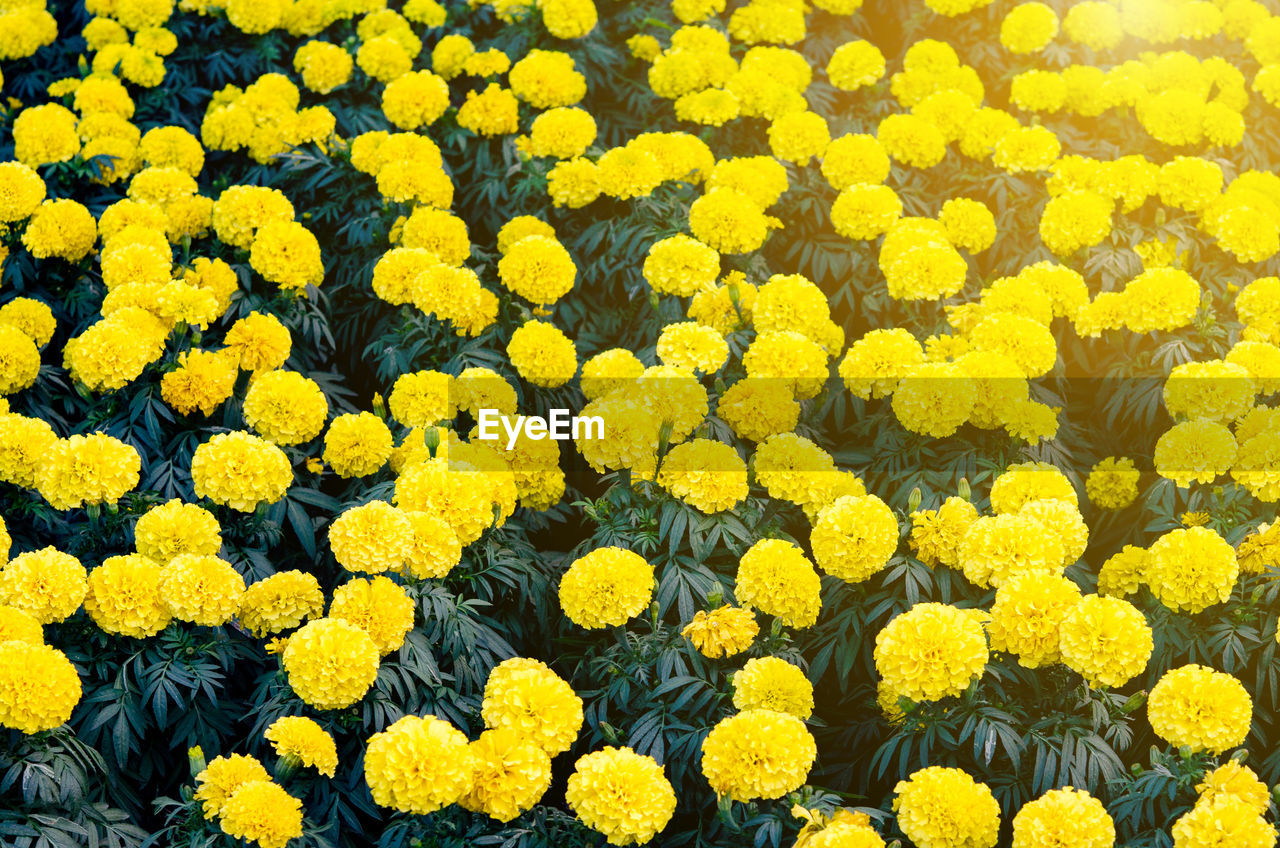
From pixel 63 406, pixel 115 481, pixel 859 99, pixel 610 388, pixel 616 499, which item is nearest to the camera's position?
pixel 115 481

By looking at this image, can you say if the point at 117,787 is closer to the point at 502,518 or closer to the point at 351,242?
the point at 502,518

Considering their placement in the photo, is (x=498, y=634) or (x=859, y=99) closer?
(x=498, y=634)

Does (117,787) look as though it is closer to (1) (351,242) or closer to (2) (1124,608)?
(1) (351,242)

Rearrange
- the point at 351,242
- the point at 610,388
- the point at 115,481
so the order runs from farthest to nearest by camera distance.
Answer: the point at 351,242 → the point at 610,388 → the point at 115,481

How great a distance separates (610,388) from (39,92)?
4.58 m

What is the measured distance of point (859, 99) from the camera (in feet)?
22.5

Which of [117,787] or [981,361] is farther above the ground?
[981,361]

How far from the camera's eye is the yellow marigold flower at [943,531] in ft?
13.1

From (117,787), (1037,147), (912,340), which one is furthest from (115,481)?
(1037,147)

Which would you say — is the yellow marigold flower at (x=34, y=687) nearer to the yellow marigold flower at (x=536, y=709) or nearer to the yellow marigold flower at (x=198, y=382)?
the yellow marigold flower at (x=536, y=709)

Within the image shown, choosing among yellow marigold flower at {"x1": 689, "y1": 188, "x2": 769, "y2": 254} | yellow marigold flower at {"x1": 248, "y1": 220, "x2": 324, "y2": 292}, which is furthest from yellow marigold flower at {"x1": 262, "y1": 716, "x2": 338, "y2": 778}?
yellow marigold flower at {"x1": 689, "y1": 188, "x2": 769, "y2": 254}

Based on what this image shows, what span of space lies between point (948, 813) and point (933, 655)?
→ 48cm

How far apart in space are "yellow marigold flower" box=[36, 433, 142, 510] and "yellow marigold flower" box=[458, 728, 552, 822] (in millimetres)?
1749

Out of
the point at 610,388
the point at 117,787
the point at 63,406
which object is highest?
the point at 610,388
